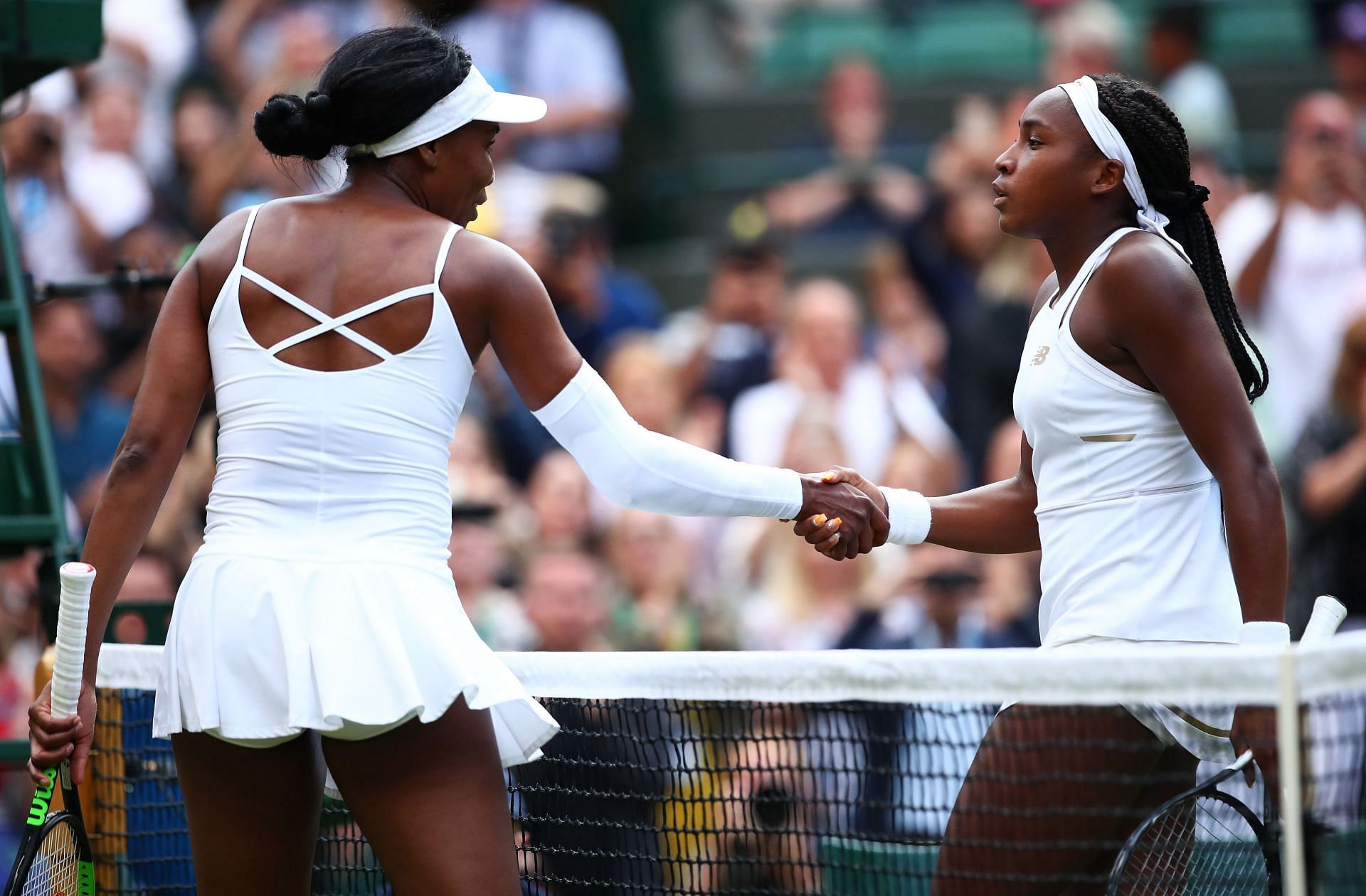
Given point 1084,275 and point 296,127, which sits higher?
point 296,127

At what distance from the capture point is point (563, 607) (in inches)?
263

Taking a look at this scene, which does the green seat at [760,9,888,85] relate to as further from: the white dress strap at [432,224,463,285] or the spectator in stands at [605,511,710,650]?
the white dress strap at [432,224,463,285]

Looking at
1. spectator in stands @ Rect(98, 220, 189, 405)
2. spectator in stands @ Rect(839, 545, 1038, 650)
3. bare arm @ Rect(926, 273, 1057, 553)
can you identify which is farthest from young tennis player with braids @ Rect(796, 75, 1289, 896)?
spectator in stands @ Rect(98, 220, 189, 405)

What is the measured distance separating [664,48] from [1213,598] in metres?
9.81

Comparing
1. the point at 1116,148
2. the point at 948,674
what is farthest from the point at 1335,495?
the point at 948,674

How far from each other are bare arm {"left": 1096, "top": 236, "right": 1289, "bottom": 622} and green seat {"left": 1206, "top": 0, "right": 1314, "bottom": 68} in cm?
932

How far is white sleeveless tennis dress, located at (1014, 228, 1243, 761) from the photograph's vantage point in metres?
3.32

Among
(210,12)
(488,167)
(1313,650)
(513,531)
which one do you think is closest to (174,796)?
(488,167)

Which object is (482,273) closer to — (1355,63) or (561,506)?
(561,506)

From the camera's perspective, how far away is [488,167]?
339cm

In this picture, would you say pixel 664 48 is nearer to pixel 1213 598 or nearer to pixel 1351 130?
pixel 1351 130

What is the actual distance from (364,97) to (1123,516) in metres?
1.59

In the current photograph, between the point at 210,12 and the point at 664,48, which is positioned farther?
the point at 664,48

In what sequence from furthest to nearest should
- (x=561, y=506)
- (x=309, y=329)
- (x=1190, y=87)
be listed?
(x=1190, y=87), (x=561, y=506), (x=309, y=329)
